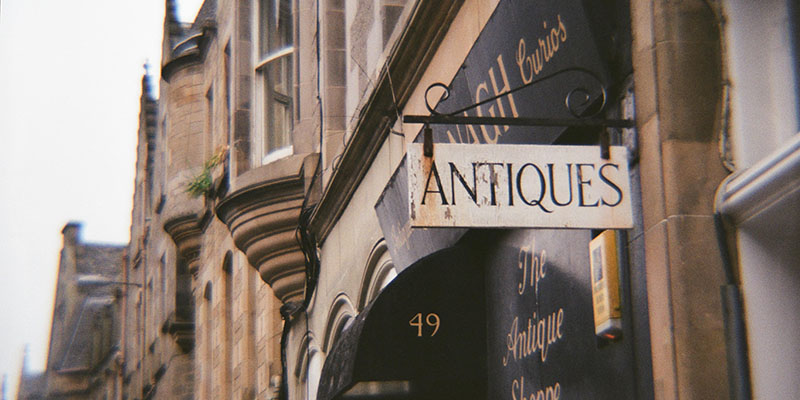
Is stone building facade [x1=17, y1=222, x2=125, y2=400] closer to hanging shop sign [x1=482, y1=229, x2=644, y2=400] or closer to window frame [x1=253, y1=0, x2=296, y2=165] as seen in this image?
window frame [x1=253, y1=0, x2=296, y2=165]

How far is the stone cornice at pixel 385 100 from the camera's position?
334 inches

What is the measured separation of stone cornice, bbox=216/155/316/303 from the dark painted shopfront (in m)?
4.08

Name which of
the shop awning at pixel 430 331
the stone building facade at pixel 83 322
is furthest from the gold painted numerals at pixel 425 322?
the stone building facade at pixel 83 322

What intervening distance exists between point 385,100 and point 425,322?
8.10 ft

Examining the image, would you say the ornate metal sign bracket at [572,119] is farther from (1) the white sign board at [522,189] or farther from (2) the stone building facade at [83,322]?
(2) the stone building facade at [83,322]

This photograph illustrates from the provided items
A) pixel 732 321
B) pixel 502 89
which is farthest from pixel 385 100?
pixel 732 321

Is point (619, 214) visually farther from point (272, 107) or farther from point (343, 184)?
point (272, 107)

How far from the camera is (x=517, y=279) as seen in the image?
6.82 m

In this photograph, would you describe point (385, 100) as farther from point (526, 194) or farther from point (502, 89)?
point (526, 194)

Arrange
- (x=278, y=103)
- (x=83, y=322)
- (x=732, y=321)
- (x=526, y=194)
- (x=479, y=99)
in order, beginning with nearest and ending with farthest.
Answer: (x=732, y=321) → (x=526, y=194) → (x=479, y=99) → (x=278, y=103) → (x=83, y=322)

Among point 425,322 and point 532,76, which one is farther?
point 425,322

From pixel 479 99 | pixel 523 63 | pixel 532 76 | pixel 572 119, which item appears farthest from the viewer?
pixel 479 99

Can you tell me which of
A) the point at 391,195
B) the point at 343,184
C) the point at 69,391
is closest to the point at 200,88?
the point at 343,184

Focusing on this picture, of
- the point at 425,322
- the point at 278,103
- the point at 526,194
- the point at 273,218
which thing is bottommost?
the point at 526,194
